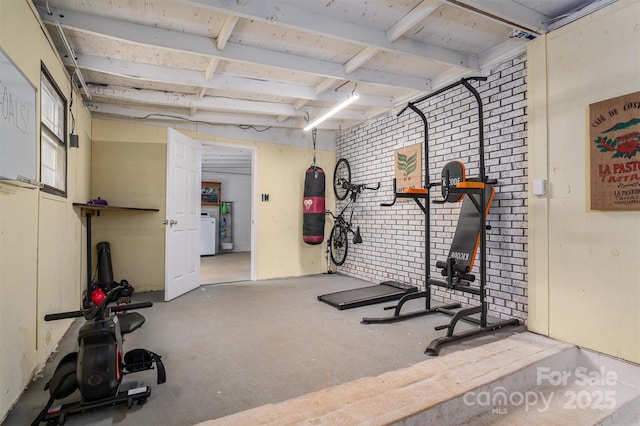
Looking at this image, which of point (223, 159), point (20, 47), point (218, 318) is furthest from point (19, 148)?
point (223, 159)

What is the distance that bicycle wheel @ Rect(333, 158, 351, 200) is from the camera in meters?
5.63

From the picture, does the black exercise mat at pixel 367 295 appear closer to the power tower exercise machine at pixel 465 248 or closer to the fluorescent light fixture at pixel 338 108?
the power tower exercise machine at pixel 465 248

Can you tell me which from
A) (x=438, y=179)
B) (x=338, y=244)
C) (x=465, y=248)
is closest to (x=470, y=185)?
(x=465, y=248)

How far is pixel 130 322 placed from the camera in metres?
2.48

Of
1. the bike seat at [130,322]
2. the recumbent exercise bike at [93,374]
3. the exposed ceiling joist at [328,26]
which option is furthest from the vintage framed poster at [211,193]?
the recumbent exercise bike at [93,374]

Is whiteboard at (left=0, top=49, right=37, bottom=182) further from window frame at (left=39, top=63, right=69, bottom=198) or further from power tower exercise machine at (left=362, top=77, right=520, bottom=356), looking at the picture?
power tower exercise machine at (left=362, top=77, right=520, bottom=356)

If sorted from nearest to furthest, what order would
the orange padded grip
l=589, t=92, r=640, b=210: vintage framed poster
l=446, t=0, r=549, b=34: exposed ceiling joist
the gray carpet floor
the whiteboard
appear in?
the whiteboard < the gray carpet floor < l=589, t=92, r=640, b=210: vintage framed poster < l=446, t=0, r=549, b=34: exposed ceiling joist < the orange padded grip

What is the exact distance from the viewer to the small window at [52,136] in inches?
97.3

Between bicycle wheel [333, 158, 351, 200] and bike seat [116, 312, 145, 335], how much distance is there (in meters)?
3.70

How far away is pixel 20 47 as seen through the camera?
192cm

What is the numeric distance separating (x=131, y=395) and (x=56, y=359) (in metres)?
1.09

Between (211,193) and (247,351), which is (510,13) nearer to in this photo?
(247,351)

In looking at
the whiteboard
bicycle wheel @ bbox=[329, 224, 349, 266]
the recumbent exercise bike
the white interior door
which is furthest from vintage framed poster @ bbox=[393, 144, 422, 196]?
the whiteboard

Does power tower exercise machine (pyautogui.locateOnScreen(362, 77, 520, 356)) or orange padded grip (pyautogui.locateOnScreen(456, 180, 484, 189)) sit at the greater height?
orange padded grip (pyautogui.locateOnScreen(456, 180, 484, 189))
